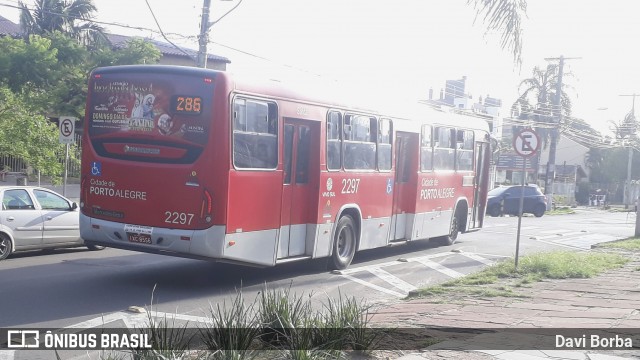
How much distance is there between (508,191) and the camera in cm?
4053

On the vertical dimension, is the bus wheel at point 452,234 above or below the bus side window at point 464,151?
below

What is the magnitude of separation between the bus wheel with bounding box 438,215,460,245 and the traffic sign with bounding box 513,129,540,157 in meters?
4.67

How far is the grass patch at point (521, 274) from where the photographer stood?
11.9m

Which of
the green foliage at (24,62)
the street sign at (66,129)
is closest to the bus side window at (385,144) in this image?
the street sign at (66,129)

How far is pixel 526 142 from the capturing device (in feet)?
52.5

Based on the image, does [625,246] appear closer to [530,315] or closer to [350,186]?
[350,186]

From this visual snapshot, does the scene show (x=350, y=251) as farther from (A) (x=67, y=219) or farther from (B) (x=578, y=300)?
(A) (x=67, y=219)

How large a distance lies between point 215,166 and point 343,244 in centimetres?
456

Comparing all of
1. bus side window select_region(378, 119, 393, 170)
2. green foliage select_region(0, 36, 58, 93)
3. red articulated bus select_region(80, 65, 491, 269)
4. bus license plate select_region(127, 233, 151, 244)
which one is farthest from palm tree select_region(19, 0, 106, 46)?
bus license plate select_region(127, 233, 151, 244)

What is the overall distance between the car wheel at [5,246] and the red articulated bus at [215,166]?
301 cm

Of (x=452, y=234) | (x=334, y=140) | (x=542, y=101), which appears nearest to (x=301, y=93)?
(x=334, y=140)

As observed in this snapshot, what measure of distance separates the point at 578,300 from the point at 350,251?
489 cm

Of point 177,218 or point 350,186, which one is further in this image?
point 350,186

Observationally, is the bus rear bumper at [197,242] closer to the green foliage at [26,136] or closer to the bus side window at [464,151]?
the green foliage at [26,136]
